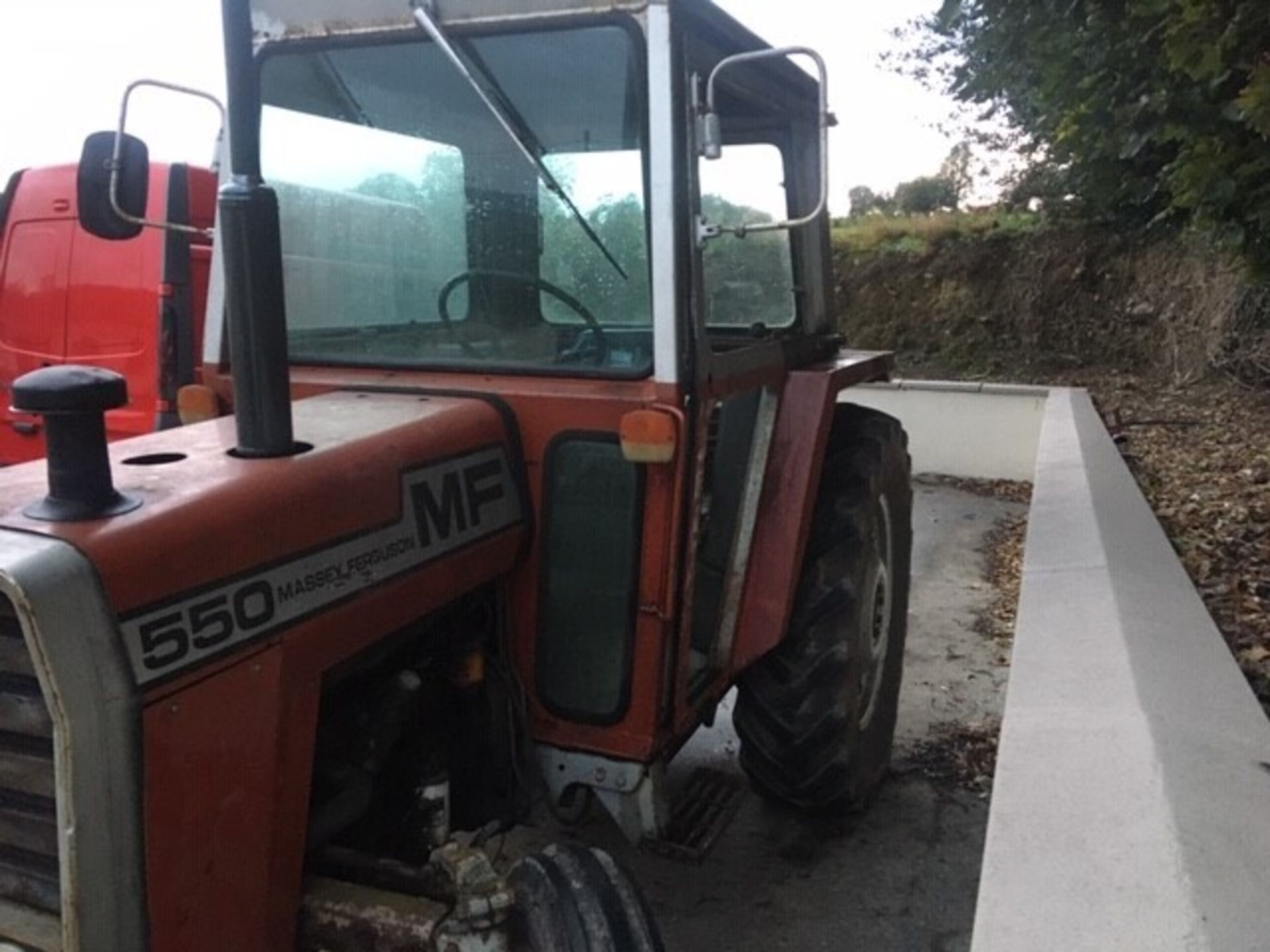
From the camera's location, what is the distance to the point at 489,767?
236 cm

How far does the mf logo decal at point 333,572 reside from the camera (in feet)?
5.01

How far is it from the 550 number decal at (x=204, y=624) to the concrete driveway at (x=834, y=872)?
1638mm

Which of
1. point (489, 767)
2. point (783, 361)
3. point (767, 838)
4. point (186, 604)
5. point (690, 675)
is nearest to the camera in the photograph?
point (186, 604)

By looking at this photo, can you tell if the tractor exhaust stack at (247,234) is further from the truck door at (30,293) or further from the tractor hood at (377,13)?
the truck door at (30,293)

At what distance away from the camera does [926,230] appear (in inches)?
535

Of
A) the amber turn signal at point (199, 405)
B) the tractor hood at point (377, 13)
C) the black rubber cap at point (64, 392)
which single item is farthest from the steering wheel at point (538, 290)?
the black rubber cap at point (64, 392)

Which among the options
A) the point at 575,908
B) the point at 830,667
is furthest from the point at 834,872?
the point at 575,908

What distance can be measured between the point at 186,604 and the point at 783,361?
188 centimetres

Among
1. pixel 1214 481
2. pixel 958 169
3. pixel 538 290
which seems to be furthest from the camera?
pixel 958 169

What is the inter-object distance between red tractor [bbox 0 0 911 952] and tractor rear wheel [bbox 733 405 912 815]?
1 cm

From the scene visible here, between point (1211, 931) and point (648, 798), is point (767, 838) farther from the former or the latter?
point (1211, 931)

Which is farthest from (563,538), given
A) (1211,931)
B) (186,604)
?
(1211,931)

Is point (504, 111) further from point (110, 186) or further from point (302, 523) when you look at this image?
point (302, 523)

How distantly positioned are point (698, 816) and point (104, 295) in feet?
14.7
